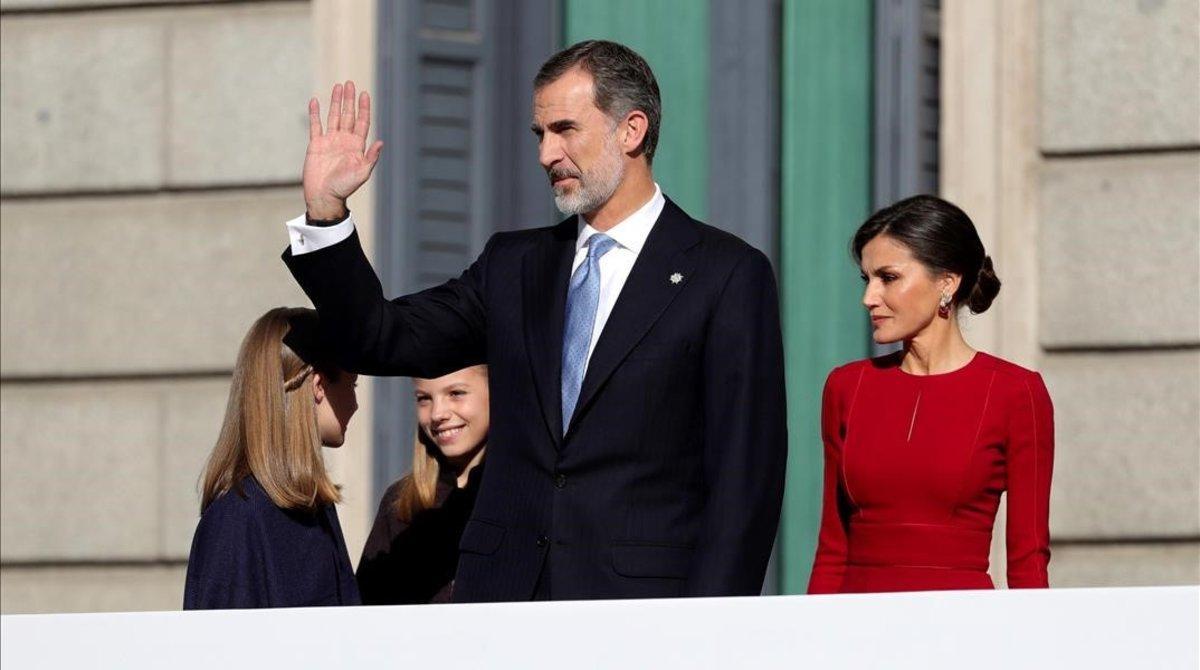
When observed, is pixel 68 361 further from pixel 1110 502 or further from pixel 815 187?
pixel 1110 502

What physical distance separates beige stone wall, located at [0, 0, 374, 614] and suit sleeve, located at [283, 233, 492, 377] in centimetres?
310

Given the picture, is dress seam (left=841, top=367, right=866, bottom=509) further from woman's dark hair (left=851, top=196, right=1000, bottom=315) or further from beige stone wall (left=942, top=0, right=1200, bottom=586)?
beige stone wall (left=942, top=0, right=1200, bottom=586)

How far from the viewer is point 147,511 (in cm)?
808

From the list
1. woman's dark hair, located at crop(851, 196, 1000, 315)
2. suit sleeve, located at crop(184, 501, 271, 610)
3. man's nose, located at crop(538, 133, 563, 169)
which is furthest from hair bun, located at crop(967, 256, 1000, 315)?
suit sleeve, located at crop(184, 501, 271, 610)

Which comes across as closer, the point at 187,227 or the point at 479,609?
the point at 479,609

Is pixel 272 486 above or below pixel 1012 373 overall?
below

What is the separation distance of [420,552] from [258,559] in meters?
1.07

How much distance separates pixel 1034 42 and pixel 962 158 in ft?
1.52

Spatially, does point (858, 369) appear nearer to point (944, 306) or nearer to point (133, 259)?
point (944, 306)

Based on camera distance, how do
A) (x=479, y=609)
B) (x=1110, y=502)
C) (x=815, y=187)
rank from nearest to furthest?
(x=479, y=609) < (x=1110, y=502) < (x=815, y=187)

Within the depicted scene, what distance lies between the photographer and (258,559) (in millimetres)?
4953

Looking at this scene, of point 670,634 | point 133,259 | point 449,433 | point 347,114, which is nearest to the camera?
point 670,634

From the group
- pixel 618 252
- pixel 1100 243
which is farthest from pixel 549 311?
pixel 1100 243

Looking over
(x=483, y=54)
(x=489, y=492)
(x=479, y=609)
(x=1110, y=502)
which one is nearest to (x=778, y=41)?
(x=483, y=54)
